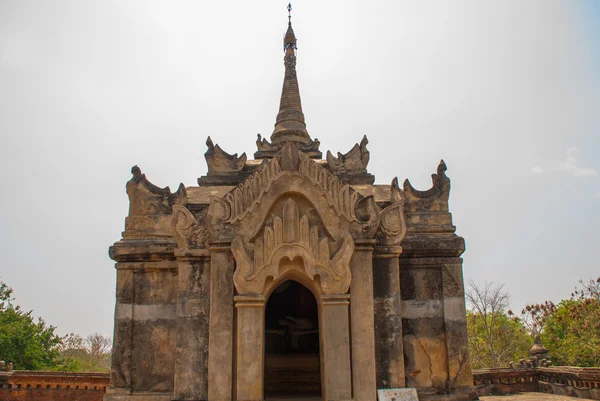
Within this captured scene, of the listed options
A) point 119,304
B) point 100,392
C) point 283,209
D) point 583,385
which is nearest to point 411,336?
point 283,209

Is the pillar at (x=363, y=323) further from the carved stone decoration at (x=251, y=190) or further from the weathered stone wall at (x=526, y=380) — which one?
the weathered stone wall at (x=526, y=380)

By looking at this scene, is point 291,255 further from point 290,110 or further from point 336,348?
point 290,110

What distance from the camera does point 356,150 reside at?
575 inches

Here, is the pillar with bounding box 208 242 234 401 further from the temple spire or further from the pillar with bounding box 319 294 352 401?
the temple spire

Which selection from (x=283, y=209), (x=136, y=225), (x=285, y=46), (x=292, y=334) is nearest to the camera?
(x=283, y=209)

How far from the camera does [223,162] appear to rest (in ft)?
43.8

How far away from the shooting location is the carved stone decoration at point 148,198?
35.1 ft

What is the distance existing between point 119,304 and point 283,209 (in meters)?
3.86

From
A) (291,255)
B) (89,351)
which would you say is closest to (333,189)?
(291,255)

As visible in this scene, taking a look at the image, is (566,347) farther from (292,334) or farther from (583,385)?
(292,334)

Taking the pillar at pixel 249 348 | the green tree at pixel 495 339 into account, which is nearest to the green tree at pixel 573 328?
the green tree at pixel 495 339

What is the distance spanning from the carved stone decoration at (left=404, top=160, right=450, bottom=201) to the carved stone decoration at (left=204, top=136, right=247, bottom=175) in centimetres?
446

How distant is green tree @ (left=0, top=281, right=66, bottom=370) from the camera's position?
29.9 metres

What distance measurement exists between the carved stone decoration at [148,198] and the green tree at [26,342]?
2413 centimetres
